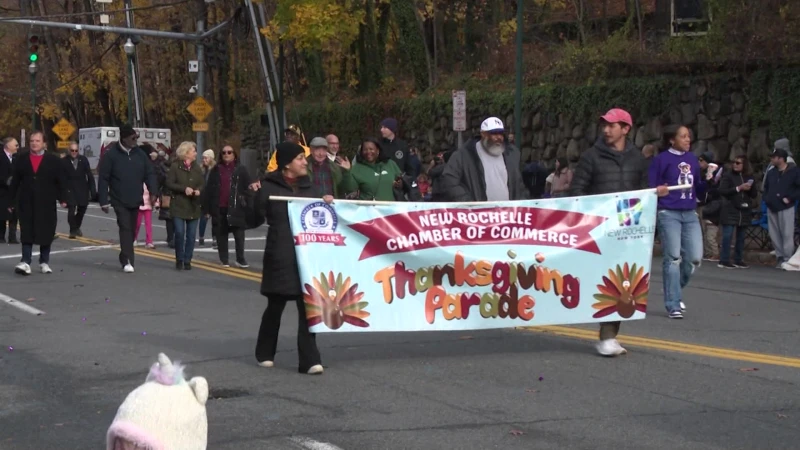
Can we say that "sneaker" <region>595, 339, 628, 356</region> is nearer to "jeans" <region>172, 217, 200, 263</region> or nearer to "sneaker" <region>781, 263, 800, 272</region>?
"jeans" <region>172, 217, 200, 263</region>

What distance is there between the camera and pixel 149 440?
4227 mm

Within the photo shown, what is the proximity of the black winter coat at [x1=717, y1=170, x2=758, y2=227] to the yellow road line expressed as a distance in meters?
8.77

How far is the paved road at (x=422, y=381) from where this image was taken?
7379 millimetres

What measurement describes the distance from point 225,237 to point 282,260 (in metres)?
9.61

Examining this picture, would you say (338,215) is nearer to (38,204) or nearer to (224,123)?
(38,204)

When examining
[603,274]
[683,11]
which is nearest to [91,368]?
[603,274]

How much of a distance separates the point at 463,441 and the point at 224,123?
4742 cm

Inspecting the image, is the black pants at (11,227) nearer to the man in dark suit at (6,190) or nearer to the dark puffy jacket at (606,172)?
the man in dark suit at (6,190)

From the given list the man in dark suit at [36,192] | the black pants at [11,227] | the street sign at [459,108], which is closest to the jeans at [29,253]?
the man in dark suit at [36,192]

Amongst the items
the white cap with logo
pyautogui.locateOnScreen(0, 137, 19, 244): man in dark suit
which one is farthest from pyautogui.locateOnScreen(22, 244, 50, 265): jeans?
the white cap with logo

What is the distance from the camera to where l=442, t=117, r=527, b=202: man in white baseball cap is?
10.5 m

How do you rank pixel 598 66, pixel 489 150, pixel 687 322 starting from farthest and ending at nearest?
pixel 598 66 → pixel 687 322 → pixel 489 150

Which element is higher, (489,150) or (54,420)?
(489,150)

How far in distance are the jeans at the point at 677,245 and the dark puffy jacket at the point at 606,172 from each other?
1.61 metres
